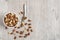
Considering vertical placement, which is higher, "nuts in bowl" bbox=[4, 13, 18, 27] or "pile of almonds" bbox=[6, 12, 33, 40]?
"nuts in bowl" bbox=[4, 13, 18, 27]

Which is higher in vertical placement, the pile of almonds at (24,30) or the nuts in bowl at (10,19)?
the nuts in bowl at (10,19)

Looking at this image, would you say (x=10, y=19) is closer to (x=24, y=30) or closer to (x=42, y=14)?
(x=24, y=30)

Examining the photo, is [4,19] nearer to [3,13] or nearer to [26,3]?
[3,13]

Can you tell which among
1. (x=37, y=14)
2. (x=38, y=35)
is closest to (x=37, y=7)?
(x=37, y=14)

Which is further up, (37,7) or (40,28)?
(37,7)
